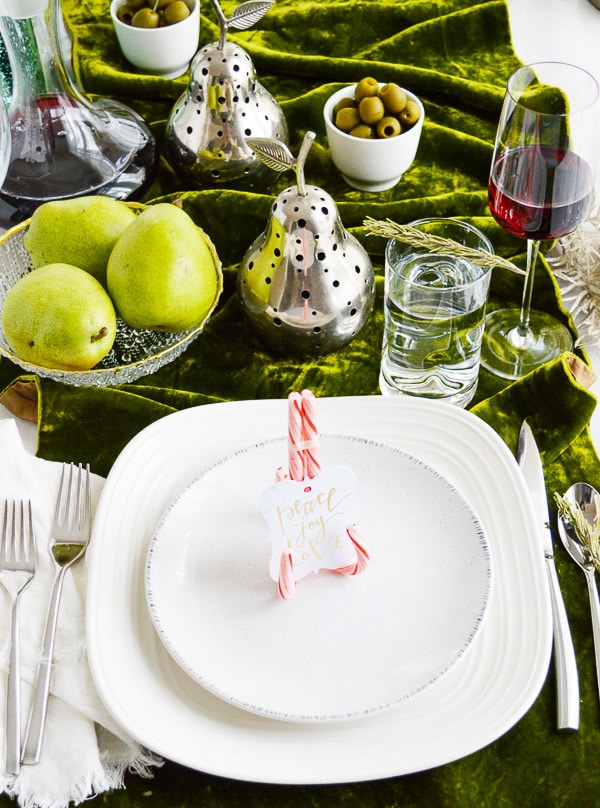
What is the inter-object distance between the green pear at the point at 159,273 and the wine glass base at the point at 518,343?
0.28 metres

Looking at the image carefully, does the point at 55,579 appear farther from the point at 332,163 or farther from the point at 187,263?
the point at 332,163

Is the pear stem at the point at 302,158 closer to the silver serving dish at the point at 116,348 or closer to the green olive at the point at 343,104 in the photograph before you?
the silver serving dish at the point at 116,348

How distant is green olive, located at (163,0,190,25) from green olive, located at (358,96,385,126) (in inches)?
11.0

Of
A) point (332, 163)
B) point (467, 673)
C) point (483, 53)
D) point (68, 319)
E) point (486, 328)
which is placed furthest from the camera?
point (483, 53)

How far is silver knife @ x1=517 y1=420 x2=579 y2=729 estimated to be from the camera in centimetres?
59

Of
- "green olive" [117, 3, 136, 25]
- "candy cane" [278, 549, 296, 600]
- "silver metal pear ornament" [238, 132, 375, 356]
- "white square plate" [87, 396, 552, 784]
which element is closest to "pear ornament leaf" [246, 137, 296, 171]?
"silver metal pear ornament" [238, 132, 375, 356]

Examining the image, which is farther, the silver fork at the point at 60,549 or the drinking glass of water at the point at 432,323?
the drinking glass of water at the point at 432,323

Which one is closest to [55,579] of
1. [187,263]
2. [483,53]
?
[187,263]

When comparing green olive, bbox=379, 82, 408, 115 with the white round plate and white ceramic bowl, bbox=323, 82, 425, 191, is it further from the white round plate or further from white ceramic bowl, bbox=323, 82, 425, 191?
the white round plate

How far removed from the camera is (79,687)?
58cm

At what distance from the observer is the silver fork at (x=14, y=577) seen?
55cm

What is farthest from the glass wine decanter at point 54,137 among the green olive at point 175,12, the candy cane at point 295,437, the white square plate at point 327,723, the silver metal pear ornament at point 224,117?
the candy cane at point 295,437

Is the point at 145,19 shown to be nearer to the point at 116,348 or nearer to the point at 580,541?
the point at 116,348

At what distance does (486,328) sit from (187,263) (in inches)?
12.1
